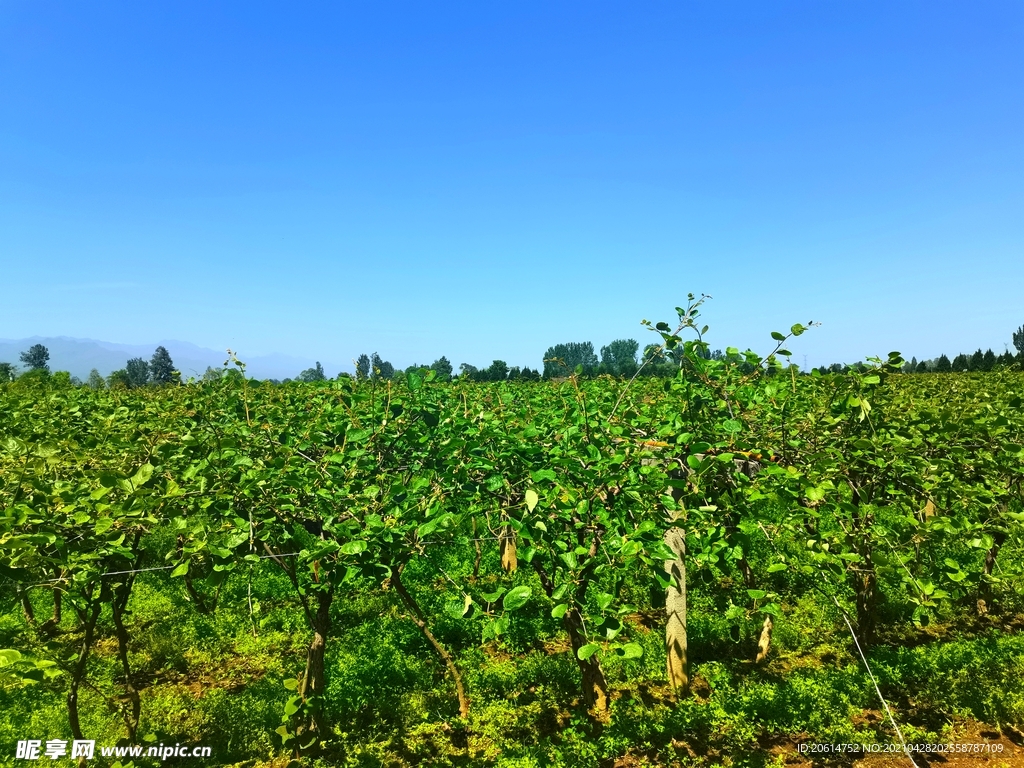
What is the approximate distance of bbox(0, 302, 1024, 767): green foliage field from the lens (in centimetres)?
→ 309

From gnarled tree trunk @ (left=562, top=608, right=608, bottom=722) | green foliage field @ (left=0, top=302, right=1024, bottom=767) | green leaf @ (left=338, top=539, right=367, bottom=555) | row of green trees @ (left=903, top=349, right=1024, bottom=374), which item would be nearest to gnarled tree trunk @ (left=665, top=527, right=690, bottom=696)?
green foliage field @ (left=0, top=302, right=1024, bottom=767)

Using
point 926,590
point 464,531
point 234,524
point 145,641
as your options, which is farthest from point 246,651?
point 926,590

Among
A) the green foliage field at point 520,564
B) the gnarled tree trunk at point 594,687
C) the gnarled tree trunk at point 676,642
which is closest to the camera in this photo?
the green foliage field at point 520,564

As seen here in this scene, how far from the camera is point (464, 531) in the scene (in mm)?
3461

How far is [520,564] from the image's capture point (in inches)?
128

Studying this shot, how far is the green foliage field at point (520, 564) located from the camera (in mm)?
3090

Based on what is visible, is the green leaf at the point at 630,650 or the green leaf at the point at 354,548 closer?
the green leaf at the point at 630,650

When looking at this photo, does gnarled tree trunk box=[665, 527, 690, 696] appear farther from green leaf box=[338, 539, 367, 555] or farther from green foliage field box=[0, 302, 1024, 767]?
green leaf box=[338, 539, 367, 555]

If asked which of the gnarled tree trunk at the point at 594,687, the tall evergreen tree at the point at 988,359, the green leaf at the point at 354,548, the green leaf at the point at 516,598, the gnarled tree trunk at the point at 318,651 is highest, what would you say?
the tall evergreen tree at the point at 988,359

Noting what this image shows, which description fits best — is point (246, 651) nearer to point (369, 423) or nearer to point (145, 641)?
point (145, 641)

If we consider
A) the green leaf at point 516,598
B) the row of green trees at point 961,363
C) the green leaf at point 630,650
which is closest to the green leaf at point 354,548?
the green leaf at point 516,598

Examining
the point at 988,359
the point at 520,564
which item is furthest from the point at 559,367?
the point at 988,359

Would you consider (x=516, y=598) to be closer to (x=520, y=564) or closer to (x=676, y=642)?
(x=520, y=564)

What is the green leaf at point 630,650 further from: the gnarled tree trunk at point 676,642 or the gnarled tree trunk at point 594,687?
the gnarled tree trunk at point 676,642
